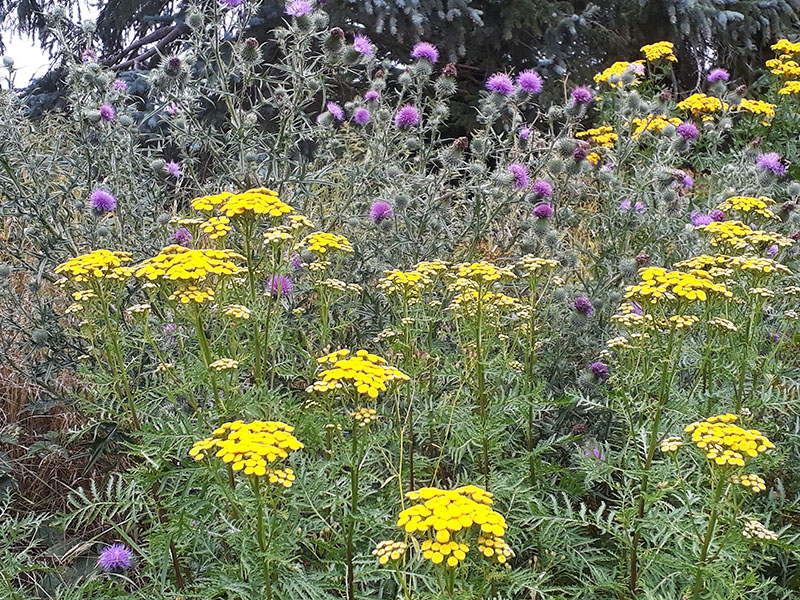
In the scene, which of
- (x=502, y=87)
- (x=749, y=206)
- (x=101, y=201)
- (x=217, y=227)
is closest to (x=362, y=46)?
(x=502, y=87)

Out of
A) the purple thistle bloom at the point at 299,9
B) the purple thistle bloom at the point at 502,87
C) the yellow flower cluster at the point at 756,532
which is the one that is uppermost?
the purple thistle bloom at the point at 299,9

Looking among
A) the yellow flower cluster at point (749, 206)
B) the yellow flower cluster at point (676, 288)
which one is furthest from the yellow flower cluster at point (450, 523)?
the yellow flower cluster at point (749, 206)

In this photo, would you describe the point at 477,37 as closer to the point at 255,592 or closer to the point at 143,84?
the point at 143,84

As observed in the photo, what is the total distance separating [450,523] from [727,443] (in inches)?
25.2

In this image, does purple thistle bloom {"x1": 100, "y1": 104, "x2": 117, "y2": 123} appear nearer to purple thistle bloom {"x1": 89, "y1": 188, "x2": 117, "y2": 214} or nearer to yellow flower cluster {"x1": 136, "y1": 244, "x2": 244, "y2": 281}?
purple thistle bloom {"x1": 89, "y1": 188, "x2": 117, "y2": 214}

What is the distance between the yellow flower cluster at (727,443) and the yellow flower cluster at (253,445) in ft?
2.60

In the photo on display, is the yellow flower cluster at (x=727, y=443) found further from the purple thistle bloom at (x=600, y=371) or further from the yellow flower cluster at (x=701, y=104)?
the yellow flower cluster at (x=701, y=104)

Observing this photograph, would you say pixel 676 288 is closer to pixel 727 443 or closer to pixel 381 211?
pixel 727 443

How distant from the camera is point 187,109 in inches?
123

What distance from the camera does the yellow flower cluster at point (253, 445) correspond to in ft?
4.06

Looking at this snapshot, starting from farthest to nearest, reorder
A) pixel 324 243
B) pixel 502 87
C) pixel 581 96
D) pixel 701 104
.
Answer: pixel 701 104 → pixel 502 87 → pixel 581 96 → pixel 324 243

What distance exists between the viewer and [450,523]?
3.63ft

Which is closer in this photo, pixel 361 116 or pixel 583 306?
pixel 583 306

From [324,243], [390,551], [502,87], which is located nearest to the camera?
[390,551]
